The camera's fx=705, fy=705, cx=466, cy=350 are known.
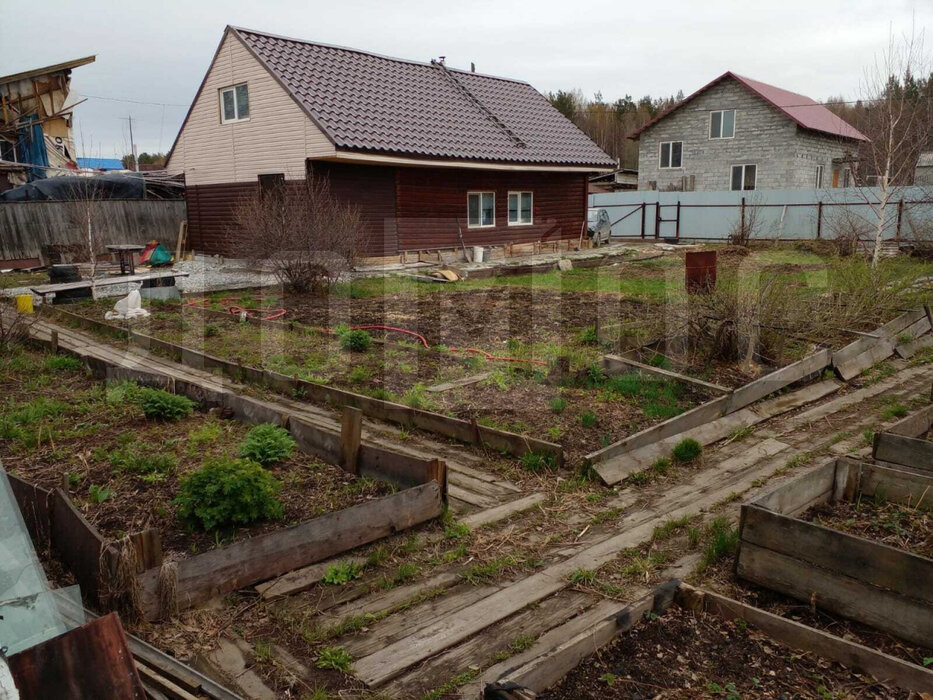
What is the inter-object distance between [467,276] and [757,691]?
13569 millimetres

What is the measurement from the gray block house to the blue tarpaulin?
24305mm

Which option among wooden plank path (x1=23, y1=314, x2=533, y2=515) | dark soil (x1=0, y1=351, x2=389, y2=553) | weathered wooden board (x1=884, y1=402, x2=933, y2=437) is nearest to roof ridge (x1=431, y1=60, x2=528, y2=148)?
wooden plank path (x1=23, y1=314, x2=533, y2=515)

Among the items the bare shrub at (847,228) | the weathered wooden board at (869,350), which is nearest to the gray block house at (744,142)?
the bare shrub at (847,228)

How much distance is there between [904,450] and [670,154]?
30.1 m

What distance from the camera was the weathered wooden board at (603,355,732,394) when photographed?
6527 millimetres

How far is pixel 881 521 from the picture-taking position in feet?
13.0

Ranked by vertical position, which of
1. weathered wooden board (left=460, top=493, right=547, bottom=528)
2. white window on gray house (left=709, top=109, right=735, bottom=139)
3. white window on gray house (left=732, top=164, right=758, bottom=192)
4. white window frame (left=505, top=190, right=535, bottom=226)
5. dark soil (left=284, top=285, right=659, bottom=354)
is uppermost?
white window on gray house (left=709, top=109, right=735, bottom=139)

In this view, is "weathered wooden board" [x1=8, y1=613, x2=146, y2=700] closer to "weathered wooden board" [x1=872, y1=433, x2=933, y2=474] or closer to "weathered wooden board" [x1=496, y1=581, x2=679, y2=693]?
"weathered wooden board" [x1=496, y1=581, x2=679, y2=693]

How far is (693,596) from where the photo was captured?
128 inches

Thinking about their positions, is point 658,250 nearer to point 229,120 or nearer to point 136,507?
point 229,120

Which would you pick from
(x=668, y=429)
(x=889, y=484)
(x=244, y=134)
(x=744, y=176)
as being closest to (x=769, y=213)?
(x=744, y=176)

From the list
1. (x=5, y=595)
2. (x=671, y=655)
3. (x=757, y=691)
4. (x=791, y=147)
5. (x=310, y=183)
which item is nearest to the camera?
(x=5, y=595)

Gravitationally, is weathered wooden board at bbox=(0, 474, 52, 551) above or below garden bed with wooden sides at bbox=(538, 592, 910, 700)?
above

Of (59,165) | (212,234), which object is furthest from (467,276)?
(59,165)
